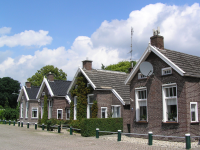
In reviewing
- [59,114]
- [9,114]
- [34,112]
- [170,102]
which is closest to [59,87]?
[59,114]

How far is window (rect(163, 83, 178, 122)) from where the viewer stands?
15943 millimetres

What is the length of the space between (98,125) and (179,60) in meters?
8.57

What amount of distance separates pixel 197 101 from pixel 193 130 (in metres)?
1.91

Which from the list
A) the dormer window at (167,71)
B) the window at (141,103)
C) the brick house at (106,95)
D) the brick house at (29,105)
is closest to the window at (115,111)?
the brick house at (106,95)

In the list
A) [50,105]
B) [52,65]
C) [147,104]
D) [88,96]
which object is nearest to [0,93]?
[52,65]

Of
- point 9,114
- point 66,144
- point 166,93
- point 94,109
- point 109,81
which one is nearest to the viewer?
point 66,144

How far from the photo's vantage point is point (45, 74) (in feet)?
210

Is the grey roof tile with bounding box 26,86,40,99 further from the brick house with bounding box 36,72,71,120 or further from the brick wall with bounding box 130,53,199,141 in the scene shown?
the brick wall with bounding box 130,53,199,141

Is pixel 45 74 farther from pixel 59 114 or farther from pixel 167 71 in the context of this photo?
pixel 167 71

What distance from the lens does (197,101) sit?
51.6ft

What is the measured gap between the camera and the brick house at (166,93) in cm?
1529

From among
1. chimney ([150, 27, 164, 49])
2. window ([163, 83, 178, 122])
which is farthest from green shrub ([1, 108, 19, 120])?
window ([163, 83, 178, 122])

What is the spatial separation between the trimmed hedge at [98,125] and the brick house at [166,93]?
10.0 ft

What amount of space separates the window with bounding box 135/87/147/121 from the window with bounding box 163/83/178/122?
6.26ft
